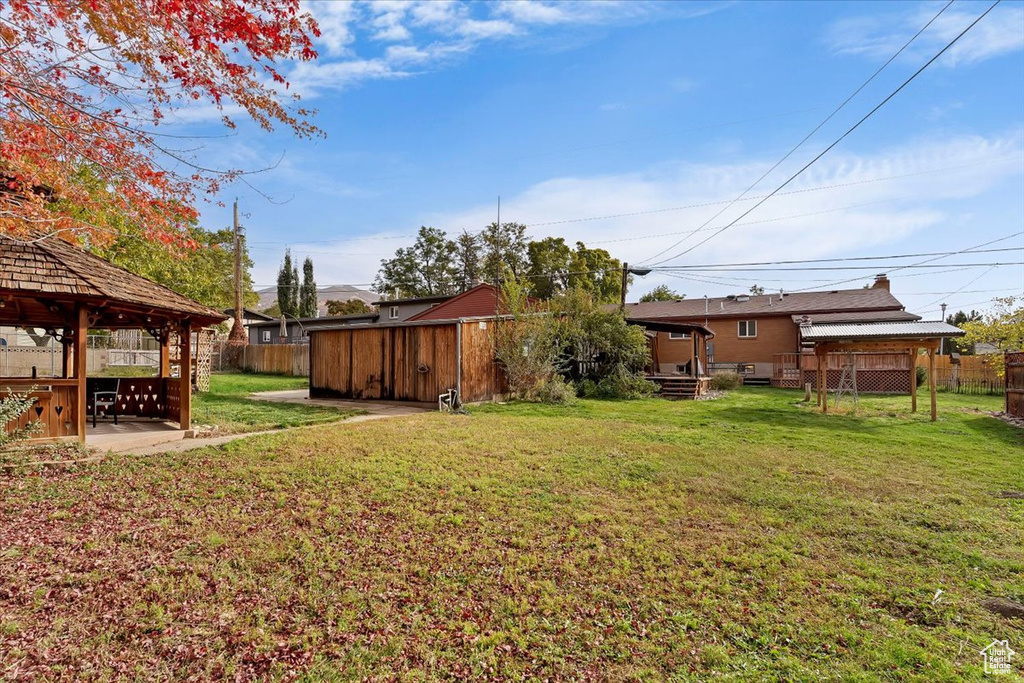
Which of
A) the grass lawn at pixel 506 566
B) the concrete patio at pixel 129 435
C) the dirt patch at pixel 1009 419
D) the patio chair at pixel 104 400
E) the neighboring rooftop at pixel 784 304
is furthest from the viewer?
the neighboring rooftop at pixel 784 304

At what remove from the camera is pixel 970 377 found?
20312 mm

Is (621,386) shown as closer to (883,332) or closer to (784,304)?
(883,332)

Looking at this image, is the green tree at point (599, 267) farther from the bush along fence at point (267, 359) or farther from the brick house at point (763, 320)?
the bush along fence at point (267, 359)

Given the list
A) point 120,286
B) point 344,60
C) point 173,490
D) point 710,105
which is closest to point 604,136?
point 710,105

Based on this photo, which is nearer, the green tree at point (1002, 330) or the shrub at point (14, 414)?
the shrub at point (14, 414)

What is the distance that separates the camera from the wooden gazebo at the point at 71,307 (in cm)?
730

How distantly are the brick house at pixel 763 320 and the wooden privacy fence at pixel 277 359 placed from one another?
56.8 ft

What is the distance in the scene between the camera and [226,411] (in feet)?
39.9

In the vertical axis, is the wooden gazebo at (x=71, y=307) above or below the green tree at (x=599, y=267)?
below

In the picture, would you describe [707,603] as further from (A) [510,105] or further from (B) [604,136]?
(B) [604,136]

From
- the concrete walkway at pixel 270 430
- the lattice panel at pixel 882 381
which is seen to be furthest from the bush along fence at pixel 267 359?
the lattice panel at pixel 882 381

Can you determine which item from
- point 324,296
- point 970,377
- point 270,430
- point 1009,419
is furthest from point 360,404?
point 324,296

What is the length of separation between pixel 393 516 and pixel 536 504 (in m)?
1.51

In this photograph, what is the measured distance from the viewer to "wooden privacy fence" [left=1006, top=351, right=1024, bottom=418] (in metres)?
12.4
